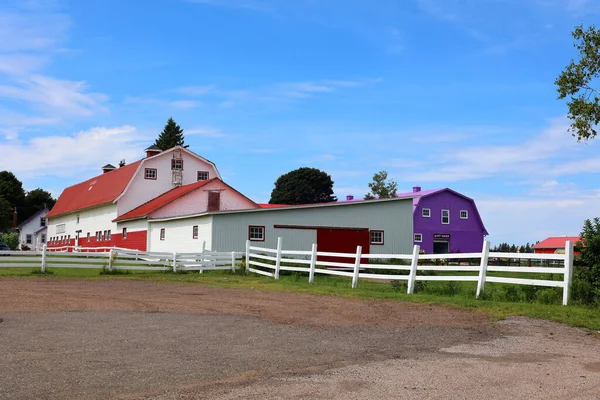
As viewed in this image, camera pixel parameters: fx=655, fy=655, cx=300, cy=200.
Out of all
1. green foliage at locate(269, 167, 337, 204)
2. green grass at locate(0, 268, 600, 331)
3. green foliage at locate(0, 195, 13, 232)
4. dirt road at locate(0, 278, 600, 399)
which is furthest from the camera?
green foliage at locate(269, 167, 337, 204)

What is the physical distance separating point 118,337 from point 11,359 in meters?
1.97

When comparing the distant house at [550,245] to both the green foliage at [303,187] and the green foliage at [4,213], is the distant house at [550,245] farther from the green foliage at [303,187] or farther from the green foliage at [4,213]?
the green foliage at [4,213]

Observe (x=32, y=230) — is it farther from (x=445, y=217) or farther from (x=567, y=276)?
(x=567, y=276)

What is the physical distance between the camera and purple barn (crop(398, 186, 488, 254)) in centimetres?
5834

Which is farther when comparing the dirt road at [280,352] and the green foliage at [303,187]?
the green foliage at [303,187]

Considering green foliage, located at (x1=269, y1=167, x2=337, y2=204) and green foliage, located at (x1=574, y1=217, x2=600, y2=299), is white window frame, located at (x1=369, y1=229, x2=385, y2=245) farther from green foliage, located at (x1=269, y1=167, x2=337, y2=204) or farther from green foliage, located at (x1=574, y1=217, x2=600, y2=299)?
green foliage, located at (x1=269, y1=167, x2=337, y2=204)

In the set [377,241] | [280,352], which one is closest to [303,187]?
[377,241]

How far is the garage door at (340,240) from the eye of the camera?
35531 millimetres

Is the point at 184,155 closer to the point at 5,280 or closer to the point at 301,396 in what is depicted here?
the point at 5,280

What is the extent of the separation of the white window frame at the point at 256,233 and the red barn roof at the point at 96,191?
57.2 ft

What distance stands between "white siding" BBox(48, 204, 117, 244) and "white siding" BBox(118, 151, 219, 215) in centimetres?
128

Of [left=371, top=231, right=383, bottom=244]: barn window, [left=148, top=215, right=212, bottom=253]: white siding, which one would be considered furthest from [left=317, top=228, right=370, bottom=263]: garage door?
[left=148, top=215, right=212, bottom=253]: white siding

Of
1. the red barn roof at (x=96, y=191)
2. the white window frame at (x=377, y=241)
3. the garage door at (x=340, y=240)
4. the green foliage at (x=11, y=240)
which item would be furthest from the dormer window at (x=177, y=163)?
the green foliage at (x=11, y=240)

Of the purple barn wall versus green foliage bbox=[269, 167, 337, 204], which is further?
green foliage bbox=[269, 167, 337, 204]
